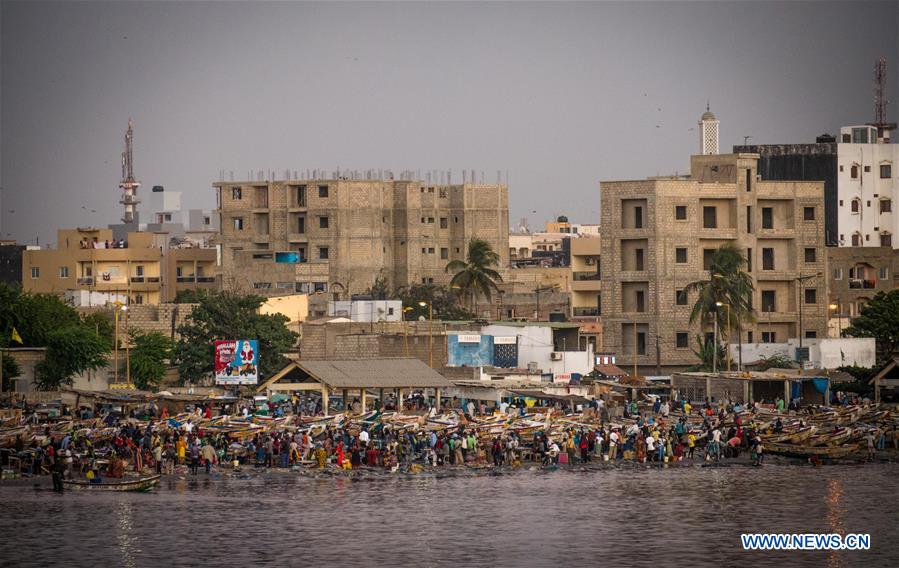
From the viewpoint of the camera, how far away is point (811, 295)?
4274 inches

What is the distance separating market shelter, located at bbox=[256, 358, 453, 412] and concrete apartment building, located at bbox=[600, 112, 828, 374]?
33.6m

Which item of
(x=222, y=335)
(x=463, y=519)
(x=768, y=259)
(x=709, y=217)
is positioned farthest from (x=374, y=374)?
(x=768, y=259)

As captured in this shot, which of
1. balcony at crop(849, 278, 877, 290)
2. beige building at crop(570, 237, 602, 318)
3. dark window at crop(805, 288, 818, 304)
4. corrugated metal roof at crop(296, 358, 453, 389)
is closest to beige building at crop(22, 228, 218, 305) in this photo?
beige building at crop(570, 237, 602, 318)

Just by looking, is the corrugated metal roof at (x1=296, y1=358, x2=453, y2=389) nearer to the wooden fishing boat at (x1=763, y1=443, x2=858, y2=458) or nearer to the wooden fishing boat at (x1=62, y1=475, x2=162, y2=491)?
the wooden fishing boat at (x1=763, y1=443, x2=858, y2=458)

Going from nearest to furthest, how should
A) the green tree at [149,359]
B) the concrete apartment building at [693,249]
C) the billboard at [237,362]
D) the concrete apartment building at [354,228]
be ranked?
the billboard at [237,362] < the green tree at [149,359] < the concrete apartment building at [693,249] < the concrete apartment building at [354,228]

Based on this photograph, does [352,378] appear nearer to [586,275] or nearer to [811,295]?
[811,295]

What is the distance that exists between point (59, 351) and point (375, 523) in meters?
36.4

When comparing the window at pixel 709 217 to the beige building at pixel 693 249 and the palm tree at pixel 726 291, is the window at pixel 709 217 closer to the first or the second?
the beige building at pixel 693 249

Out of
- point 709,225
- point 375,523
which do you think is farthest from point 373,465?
point 709,225

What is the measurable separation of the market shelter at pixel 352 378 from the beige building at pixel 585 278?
5194 centimetres

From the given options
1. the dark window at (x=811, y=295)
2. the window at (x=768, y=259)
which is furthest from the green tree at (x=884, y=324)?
the dark window at (x=811, y=295)

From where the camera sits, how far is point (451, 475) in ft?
199

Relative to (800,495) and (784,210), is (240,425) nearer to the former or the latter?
(800,495)

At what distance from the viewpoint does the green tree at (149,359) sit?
3386 inches
